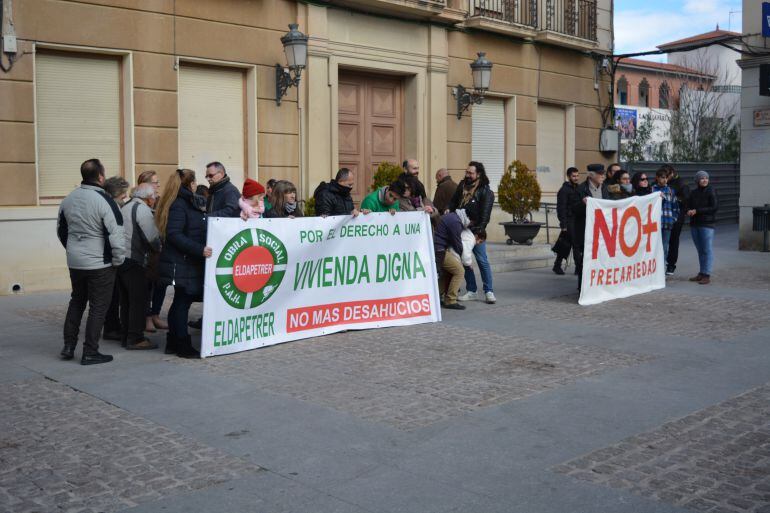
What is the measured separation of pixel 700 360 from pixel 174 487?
17.8 ft

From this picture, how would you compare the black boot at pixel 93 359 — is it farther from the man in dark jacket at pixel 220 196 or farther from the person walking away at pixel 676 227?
Answer: the person walking away at pixel 676 227

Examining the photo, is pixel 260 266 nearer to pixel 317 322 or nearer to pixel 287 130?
pixel 317 322

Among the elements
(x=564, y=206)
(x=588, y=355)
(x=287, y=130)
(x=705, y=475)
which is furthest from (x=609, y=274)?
(x=705, y=475)

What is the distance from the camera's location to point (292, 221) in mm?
9281

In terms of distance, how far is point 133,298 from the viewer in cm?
898

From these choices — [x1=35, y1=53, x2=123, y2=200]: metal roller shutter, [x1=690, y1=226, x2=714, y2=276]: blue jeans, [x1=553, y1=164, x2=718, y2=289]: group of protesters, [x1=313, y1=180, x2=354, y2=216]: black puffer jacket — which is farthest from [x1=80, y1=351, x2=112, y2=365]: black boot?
[x1=690, y1=226, x2=714, y2=276]: blue jeans

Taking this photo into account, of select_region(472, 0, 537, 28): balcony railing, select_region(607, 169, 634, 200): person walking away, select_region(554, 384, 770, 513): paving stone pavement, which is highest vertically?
select_region(472, 0, 537, 28): balcony railing

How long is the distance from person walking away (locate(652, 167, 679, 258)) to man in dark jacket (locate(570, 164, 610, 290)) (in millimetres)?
1033

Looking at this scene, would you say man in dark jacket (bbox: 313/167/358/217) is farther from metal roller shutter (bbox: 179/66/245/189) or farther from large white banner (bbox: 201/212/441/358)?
metal roller shutter (bbox: 179/66/245/189)

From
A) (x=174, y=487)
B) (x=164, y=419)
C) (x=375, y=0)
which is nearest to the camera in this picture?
(x=174, y=487)

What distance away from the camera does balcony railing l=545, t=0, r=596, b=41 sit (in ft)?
70.7

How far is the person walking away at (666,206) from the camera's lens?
14.5 meters

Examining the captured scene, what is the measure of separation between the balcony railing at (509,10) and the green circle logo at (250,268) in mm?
11927

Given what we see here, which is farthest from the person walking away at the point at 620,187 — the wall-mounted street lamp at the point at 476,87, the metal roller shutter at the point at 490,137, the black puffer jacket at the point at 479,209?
the metal roller shutter at the point at 490,137
